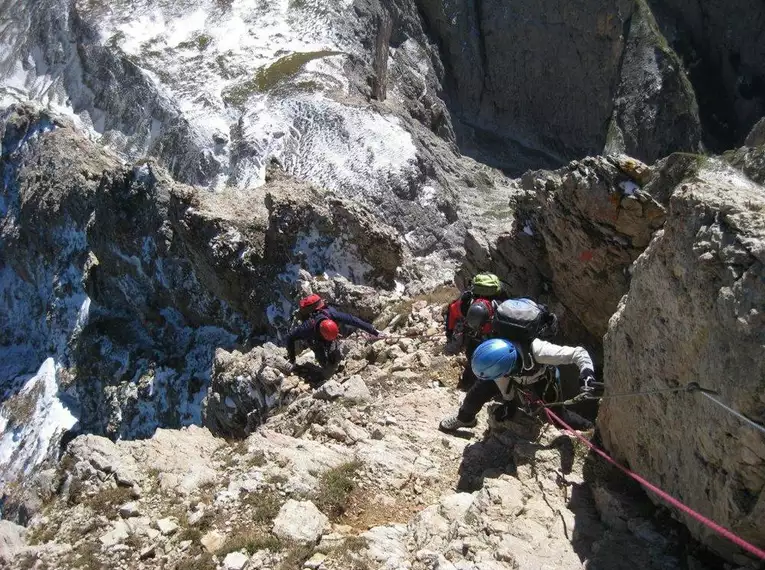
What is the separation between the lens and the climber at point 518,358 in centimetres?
952

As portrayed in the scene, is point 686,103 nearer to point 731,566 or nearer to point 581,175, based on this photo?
point 581,175

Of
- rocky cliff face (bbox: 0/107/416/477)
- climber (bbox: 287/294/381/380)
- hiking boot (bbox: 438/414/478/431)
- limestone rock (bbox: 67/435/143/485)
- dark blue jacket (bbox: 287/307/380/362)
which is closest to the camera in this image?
limestone rock (bbox: 67/435/143/485)

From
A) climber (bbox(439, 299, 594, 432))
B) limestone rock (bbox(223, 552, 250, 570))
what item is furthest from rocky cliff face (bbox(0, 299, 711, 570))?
climber (bbox(439, 299, 594, 432))

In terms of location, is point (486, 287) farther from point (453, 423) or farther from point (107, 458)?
point (107, 458)

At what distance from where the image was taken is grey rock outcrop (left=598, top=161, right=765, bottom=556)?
6.00 metres

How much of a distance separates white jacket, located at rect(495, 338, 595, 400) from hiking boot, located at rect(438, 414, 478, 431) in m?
1.26

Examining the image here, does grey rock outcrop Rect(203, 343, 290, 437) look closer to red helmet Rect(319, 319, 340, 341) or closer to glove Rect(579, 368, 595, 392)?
red helmet Rect(319, 319, 340, 341)

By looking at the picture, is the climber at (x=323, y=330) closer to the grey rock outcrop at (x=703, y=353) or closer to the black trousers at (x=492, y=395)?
the black trousers at (x=492, y=395)

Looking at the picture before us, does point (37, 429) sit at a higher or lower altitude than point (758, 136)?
lower

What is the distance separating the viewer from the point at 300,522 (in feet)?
27.8

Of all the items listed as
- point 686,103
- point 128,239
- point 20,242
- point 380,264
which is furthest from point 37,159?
point 686,103

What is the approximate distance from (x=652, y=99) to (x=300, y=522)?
2976 inches

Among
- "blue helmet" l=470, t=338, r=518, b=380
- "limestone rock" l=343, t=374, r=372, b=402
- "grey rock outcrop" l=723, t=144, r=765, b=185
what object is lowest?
"limestone rock" l=343, t=374, r=372, b=402

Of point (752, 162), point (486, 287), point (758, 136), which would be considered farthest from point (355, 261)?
point (752, 162)
